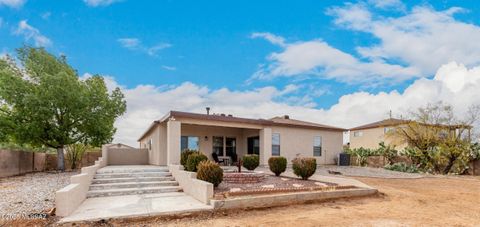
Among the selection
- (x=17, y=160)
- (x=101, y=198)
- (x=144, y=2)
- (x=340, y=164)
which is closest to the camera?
(x=101, y=198)

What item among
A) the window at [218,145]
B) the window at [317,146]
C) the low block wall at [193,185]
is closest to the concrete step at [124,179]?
the low block wall at [193,185]

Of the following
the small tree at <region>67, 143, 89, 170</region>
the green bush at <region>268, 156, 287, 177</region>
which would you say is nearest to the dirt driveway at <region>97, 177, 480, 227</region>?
the green bush at <region>268, 156, 287, 177</region>

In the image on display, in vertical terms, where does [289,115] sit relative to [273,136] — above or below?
above

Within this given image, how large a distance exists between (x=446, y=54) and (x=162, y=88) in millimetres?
16126

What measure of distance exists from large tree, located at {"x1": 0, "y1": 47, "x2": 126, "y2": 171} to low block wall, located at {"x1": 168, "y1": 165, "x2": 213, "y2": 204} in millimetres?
9163

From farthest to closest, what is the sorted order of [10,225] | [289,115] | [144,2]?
1. [289,115]
2. [144,2]
3. [10,225]

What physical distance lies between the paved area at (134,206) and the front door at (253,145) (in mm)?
9958

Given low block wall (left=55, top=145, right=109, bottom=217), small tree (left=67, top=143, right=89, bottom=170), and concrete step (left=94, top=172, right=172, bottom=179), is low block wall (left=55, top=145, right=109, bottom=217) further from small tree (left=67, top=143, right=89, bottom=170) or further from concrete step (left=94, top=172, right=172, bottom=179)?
small tree (left=67, top=143, right=89, bottom=170)

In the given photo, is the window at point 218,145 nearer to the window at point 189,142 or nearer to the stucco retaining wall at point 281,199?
the window at point 189,142

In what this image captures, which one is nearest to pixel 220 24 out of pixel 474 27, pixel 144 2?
pixel 144 2

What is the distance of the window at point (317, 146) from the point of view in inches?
785

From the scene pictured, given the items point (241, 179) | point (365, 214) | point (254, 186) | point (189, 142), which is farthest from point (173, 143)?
point (365, 214)

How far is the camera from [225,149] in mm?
→ 18734

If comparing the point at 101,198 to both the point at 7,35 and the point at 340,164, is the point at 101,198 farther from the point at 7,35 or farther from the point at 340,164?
the point at 340,164
